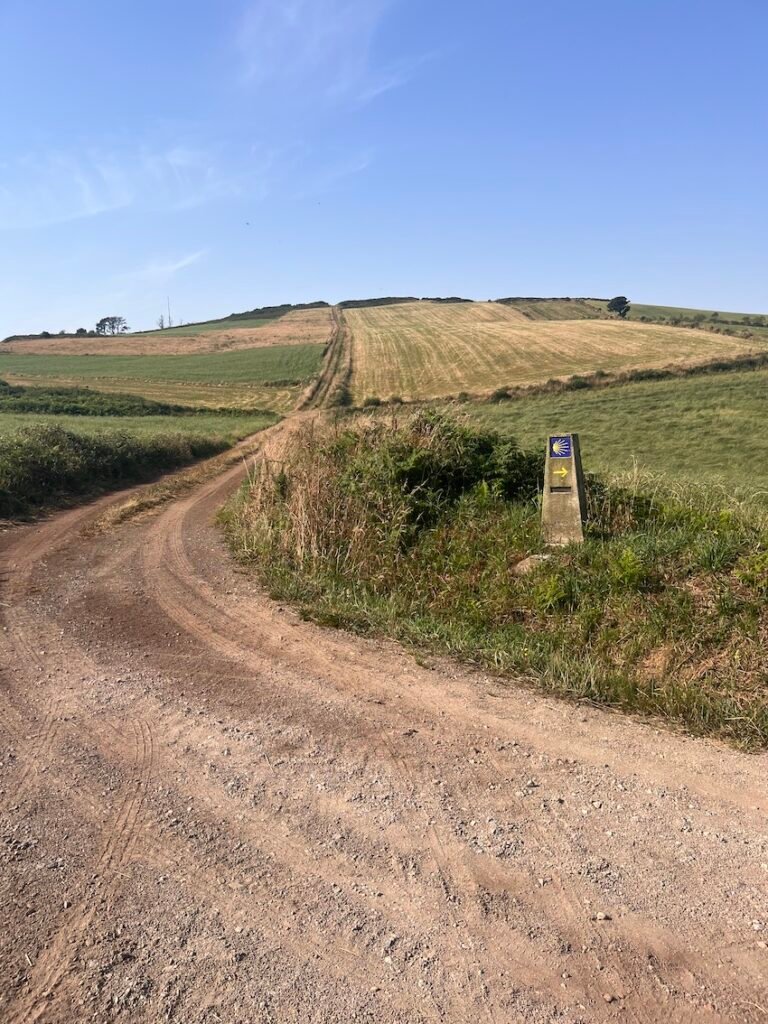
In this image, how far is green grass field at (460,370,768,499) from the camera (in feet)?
69.7

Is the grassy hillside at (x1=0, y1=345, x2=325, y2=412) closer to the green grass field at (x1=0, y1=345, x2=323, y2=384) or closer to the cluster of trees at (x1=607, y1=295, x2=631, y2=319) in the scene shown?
the green grass field at (x1=0, y1=345, x2=323, y2=384)

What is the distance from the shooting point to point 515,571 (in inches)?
277

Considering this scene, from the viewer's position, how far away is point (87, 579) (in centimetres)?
844

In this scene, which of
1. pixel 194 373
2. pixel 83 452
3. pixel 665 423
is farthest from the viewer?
pixel 194 373

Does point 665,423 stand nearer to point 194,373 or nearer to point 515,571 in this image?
point 515,571

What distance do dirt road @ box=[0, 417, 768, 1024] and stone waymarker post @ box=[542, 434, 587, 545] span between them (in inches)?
98.4

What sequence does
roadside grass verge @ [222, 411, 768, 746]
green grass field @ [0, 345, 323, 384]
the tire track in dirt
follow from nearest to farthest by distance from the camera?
the tire track in dirt → roadside grass verge @ [222, 411, 768, 746] → green grass field @ [0, 345, 323, 384]

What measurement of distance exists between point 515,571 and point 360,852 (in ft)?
13.5

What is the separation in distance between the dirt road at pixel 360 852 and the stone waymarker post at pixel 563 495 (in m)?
2.50

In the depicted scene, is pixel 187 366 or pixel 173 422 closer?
pixel 173 422

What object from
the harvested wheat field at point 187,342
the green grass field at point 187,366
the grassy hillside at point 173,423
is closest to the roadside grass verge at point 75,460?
the grassy hillside at point 173,423

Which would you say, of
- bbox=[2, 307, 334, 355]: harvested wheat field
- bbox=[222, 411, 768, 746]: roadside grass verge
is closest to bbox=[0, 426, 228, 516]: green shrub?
bbox=[222, 411, 768, 746]: roadside grass verge

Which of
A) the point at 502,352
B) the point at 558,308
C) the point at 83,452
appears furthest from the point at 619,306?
the point at 83,452

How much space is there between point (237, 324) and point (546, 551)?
10609cm
